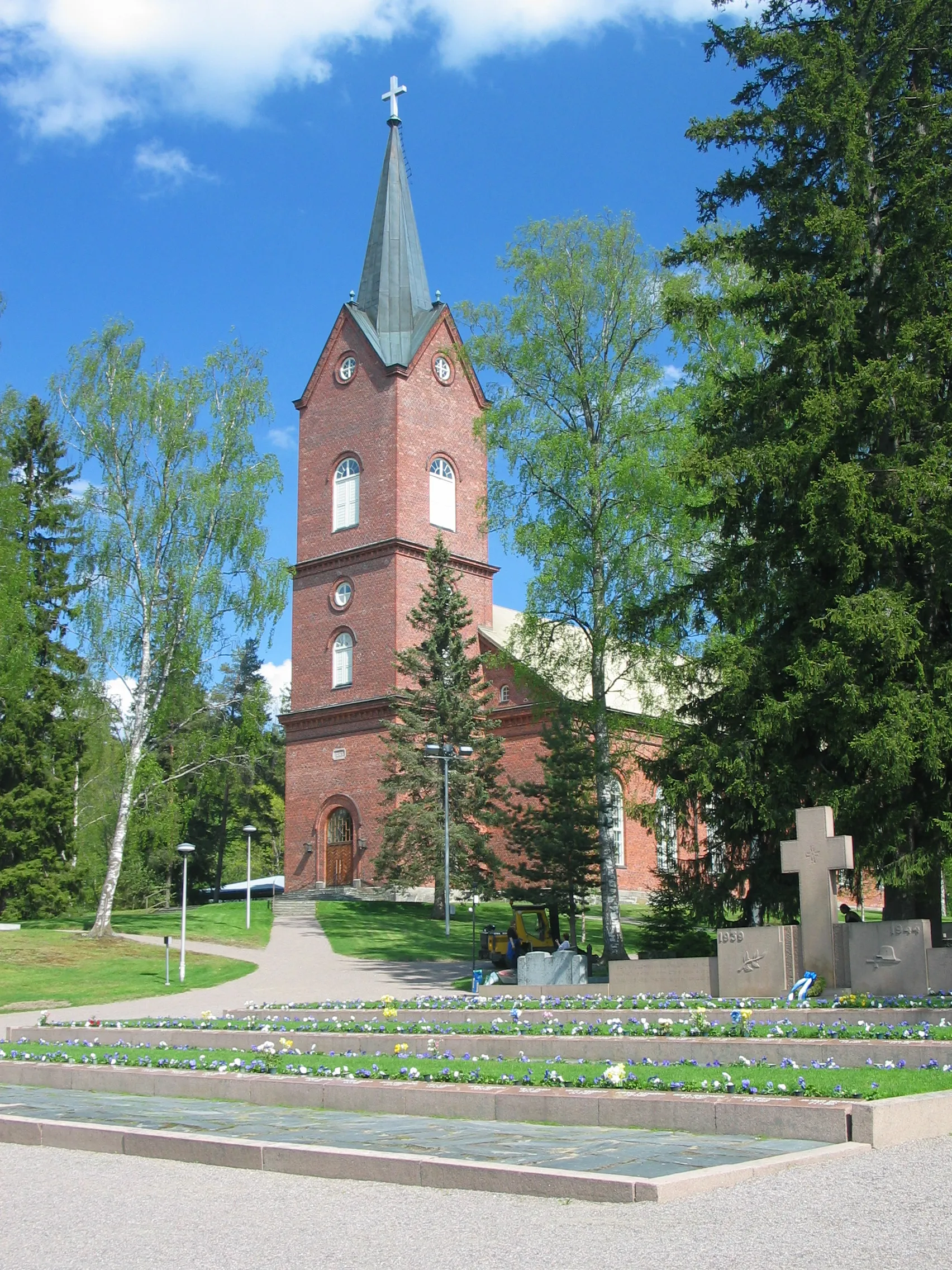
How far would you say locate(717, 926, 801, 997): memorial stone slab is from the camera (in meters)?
15.1

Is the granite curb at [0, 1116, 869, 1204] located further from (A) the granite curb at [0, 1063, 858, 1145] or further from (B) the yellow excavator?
(B) the yellow excavator

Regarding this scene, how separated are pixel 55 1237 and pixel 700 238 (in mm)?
18725

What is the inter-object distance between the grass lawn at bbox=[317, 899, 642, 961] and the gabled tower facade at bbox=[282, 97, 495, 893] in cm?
279

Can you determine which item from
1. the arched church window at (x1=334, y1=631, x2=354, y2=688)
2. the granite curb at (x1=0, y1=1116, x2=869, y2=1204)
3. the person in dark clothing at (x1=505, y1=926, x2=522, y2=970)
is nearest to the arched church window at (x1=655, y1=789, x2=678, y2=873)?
the person in dark clothing at (x1=505, y1=926, x2=522, y2=970)

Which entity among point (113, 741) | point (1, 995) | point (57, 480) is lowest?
point (1, 995)

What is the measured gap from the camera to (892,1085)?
7859mm

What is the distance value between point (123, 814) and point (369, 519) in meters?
15.7

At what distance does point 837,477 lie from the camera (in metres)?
17.0

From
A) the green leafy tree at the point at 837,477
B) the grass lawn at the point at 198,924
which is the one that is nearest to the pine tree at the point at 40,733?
the grass lawn at the point at 198,924

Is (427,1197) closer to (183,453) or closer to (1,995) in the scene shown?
(1,995)

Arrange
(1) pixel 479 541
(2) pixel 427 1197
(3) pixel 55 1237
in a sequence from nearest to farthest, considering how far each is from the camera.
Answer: (3) pixel 55 1237, (2) pixel 427 1197, (1) pixel 479 541

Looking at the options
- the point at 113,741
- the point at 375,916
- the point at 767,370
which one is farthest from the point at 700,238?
the point at 113,741

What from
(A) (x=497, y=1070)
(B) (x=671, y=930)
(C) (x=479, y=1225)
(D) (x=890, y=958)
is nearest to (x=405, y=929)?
(B) (x=671, y=930)

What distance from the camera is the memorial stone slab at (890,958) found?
13.6 m
